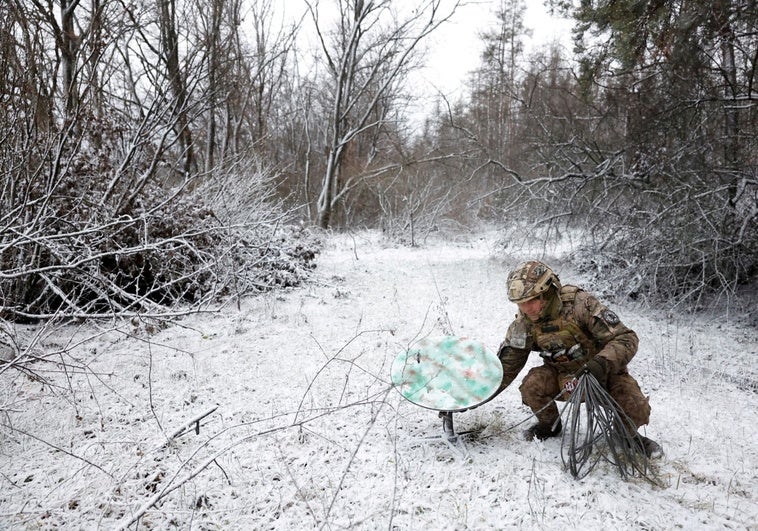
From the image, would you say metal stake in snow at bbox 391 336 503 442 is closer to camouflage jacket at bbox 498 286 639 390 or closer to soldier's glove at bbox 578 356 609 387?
camouflage jacket at bbox 498 286 639 390

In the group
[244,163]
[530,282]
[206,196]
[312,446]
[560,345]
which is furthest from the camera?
[244,163]

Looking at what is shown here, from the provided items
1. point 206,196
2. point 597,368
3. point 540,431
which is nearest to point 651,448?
point 540,431

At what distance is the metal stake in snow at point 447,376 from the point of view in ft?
7.73

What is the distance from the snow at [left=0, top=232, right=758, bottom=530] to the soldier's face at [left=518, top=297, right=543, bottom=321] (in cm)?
70

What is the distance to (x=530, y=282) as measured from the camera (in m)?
2.44

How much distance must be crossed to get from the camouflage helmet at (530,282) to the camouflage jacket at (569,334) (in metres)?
0.19

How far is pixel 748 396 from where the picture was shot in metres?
3.60

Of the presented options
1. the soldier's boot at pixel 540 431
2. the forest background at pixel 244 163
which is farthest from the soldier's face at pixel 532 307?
the forest background at pixel 244 163

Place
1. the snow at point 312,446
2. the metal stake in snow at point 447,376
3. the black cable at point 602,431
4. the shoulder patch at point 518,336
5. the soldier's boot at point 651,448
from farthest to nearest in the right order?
the shoulder patch at point 518,336 → the soldier's boot at point 651,448 → the metal stake in snow at point 447,376 → the black cable at point 602,431 → the snow at point 312,446

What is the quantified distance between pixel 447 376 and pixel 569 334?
0.76 meters

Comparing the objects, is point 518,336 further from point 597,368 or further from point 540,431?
point 540,431

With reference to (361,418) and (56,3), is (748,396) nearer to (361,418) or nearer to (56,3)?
(361,418)

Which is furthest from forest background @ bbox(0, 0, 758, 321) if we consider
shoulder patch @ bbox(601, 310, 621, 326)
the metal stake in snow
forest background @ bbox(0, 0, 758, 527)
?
shoulder patch @ bbox(601, 310, 621, 326)

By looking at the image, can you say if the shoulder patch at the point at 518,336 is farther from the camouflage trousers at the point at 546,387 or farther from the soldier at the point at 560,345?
the camouflage trousers at the point at 546,387
